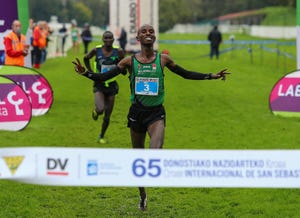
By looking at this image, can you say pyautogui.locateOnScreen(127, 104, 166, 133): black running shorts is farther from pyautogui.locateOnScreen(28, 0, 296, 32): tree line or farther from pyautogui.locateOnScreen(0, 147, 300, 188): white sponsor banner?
pyautogui.locateOnScreen(28, 0, 296, 32): tree line

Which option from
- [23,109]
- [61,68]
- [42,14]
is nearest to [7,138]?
[23,109]

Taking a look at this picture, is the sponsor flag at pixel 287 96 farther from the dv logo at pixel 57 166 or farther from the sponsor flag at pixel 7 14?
the dv logo at pixel 57 166

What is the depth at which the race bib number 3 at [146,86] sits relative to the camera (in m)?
8.23

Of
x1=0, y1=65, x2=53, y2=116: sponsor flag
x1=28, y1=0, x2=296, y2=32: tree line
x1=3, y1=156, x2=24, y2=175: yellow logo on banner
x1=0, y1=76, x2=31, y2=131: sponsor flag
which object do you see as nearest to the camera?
x1=3, y1=156, x2=24, y2=175: yellow logo on banner

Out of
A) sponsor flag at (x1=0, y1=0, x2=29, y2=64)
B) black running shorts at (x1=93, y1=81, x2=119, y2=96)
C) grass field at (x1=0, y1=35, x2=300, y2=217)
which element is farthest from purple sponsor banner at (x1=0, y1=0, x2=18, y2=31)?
black running shorts at (x1=93, y1=81, x2=119, y2=96)

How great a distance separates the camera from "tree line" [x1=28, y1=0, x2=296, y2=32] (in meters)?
124

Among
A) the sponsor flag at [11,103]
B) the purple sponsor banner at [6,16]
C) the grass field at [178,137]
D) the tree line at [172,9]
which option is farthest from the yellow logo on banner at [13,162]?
the tree line at [172,9]

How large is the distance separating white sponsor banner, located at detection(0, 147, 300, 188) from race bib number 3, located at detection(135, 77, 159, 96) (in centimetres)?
239

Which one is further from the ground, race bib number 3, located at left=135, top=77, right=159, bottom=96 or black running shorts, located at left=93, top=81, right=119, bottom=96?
race bib number 3, located at left=135, top=77, right=159, bottom=96

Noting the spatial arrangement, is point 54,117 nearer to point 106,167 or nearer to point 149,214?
point 149,214

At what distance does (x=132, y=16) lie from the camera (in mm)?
40969

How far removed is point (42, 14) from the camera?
108m

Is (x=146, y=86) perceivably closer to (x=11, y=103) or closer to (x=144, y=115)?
(x=144, y=115)

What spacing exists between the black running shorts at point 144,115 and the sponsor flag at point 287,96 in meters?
7.95
